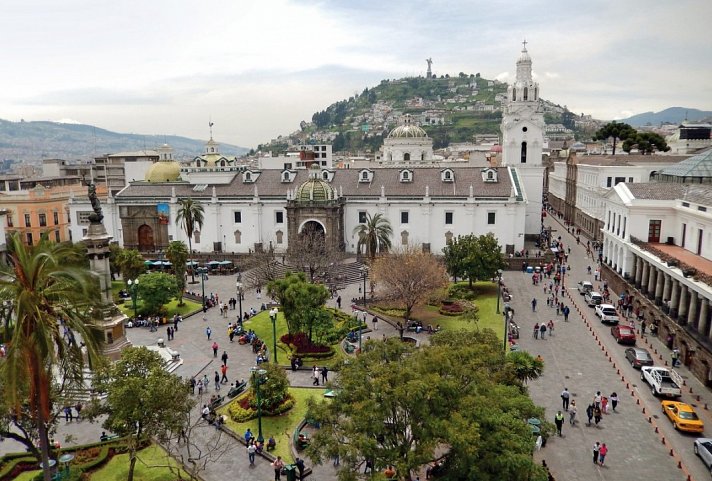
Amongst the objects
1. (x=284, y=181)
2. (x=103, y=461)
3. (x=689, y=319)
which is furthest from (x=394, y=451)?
(x=284, y=181)

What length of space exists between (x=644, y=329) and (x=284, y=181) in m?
38.7

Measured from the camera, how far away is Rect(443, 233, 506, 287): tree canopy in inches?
1670

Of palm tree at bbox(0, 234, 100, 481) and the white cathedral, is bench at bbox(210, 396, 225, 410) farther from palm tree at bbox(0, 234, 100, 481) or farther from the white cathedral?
the white cathedral

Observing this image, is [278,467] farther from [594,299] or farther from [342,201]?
[342,201]

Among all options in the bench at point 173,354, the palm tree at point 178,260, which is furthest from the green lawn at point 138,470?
the palm tree at point 178,260

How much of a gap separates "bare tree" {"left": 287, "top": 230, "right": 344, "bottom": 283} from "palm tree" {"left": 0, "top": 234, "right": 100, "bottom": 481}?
89.8ft

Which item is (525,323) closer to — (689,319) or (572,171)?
(689,319)

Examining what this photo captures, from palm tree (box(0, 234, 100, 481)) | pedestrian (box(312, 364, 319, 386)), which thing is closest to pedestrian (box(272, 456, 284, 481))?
palm tree (box(0, 234, 100, 481))

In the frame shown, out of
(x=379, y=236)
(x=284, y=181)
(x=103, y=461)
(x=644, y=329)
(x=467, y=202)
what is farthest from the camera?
(x=284, y=181)

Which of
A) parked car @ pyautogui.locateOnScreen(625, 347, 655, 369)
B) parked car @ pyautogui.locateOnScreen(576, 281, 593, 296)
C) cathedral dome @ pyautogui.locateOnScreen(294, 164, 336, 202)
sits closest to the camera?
parked car @ pyautogui.locateOnScreen(625, 347, 655, 369)

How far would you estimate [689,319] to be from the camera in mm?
30984

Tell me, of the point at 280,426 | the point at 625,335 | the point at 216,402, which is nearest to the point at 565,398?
the point at 625,335

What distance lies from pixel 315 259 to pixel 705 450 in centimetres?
2926

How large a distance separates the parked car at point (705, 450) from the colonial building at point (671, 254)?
24.0 feet
